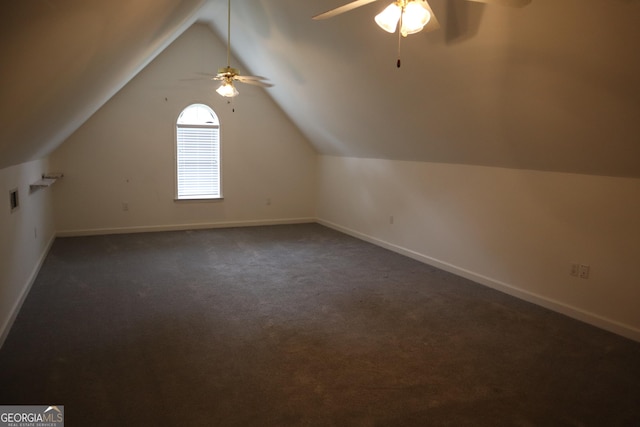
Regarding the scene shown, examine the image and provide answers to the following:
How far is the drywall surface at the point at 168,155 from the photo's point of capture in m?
6.90

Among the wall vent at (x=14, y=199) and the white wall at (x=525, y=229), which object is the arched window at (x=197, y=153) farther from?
the wall vent at (x=14, y=199)

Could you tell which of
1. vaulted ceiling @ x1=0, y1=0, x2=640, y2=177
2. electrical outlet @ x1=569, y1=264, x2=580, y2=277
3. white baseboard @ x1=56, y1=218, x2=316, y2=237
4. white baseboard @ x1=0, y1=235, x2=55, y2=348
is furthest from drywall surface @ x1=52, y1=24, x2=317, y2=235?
electrical outlet @ x1=569, y1=264, x2=580, y2=277

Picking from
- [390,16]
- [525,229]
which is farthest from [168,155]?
[390,16]

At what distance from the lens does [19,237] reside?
4.09m

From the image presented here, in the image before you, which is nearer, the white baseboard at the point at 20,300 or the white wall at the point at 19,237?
the white baseboard at the point at 20,300

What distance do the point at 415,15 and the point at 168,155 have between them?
19.3ft

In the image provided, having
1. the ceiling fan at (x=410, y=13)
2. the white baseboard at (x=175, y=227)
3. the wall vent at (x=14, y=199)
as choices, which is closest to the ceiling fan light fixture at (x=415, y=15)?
the ceiling fan at (x=410, y=13)

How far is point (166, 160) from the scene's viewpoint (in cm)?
736

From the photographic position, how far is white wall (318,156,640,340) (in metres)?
3.70

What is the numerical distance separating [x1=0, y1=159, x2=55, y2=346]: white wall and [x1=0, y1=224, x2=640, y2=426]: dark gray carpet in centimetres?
16

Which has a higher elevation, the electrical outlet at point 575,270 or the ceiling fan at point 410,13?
the ceiling fan at point 410,13

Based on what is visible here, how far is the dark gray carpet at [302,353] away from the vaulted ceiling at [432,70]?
4.65 feet

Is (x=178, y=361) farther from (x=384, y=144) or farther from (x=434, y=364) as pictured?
(x=384, y=144)

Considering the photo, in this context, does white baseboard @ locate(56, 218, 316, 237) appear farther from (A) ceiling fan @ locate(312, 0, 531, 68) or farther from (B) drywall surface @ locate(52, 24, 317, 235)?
(A) ceiling fan @ locate(312, 0, 531, 68)
